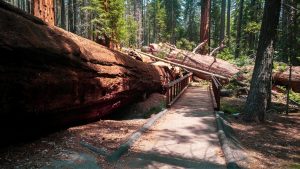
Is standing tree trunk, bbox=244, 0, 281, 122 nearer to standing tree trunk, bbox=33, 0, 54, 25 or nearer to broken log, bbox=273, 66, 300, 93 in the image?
broken log, bbox=273, 66, 300, 93

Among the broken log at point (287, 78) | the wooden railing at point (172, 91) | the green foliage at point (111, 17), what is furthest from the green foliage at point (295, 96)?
the green foliage at point (111, 17)

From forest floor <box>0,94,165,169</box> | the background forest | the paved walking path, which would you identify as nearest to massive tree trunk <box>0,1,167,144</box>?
forest floor <box>0,94,165,169</box>

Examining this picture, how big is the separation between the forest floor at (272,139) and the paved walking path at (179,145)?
2.70ft

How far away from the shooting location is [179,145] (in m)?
7.54

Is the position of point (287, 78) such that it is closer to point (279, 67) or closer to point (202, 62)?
point (279, 67)

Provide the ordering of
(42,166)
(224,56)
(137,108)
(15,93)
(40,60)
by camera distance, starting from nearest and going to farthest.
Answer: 1. (42,166)
2. (15,93)
3. (40,60)
4. (137,108)
5. (224,56)

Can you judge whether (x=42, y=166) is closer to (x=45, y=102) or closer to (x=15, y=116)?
(x=15, y=116)

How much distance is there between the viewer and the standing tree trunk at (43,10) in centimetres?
1032

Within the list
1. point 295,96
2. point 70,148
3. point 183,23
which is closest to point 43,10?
point 70,148

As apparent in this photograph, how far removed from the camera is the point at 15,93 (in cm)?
562

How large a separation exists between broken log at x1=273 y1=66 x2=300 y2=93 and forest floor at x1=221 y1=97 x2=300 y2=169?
3962 millimetres

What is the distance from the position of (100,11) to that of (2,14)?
504 inches

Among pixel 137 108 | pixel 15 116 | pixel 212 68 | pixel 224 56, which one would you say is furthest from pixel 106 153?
pixel 224 56

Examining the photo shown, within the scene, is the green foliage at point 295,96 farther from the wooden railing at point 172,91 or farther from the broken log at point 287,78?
the wooden railing at point 172,91
